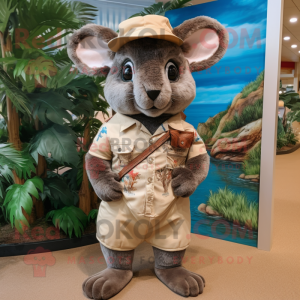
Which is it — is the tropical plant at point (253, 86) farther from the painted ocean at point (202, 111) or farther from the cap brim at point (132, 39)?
the cap brim at point (132, 39)

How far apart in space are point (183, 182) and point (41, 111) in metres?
0.93

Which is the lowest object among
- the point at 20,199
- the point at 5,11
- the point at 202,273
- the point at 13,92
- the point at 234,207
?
the point at 202,273

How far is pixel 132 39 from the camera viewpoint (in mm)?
1269

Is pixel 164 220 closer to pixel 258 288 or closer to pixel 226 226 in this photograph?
pixel 258 288

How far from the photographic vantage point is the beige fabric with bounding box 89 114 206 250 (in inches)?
51.9

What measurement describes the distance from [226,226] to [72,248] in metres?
1.00

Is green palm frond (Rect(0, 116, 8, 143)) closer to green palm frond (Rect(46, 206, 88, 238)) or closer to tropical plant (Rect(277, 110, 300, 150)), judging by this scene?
green palm frond (Rect(46, 206, 88, 238))

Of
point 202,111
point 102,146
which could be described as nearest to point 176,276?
point 102,146

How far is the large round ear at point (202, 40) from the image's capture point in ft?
4.44

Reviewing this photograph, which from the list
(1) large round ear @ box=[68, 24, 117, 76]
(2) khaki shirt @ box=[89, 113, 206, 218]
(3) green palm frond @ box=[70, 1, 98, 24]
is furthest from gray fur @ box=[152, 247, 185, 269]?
(3) green palm frond @ box=[70, 1, 98, 24]

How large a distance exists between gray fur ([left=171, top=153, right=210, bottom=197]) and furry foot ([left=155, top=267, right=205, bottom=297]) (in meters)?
0.38

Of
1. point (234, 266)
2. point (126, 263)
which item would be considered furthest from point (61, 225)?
point (234, 266)

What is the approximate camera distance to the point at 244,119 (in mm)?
1835

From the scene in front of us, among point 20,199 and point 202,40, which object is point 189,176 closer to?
point 202,40
